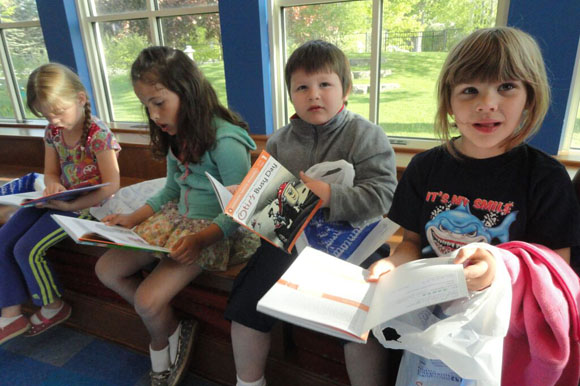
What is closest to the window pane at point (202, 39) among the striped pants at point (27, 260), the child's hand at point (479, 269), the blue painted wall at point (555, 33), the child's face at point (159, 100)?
the child's face at point (159, 100)

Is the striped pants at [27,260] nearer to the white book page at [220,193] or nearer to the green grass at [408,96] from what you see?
the green grass at [408,96]

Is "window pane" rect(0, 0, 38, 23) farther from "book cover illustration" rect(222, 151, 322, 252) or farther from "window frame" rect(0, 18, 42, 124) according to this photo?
"book cover illustration" rect(222, 151, 322, 252)

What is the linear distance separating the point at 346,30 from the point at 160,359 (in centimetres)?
179

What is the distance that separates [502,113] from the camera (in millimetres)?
775

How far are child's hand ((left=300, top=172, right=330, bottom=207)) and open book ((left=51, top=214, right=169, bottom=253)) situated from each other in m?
0.44

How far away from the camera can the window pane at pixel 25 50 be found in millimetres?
3065

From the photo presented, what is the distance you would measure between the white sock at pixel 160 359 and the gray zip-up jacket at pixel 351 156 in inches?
30.1

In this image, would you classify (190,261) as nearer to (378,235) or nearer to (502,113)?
(378,235)

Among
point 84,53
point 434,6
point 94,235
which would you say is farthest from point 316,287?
point 84,53

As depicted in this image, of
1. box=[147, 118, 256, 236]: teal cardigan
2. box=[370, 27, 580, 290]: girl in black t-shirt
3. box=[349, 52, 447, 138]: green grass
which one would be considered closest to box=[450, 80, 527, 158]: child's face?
box=[370, 27, 580, 290]: girl in black t-shirt

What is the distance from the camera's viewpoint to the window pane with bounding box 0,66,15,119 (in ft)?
11.0

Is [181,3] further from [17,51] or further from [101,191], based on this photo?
[17,51]

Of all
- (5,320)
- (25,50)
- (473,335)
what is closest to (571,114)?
(473,335)

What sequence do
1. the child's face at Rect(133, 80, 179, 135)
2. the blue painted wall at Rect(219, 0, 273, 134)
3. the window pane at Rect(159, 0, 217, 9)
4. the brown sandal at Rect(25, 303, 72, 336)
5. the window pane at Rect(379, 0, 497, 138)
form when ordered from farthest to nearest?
1. the window pane at Rect(159, 0, 217, 9)
2. the blue painted wall at Rect(219, 0, 273, 134)
3. the window pane at Rect(379, 0, 497, 138)
4. the brown sandal at Rect(25, 303, 72, 336)
5. the child's face at Rect(133, 80, 179, 135)
